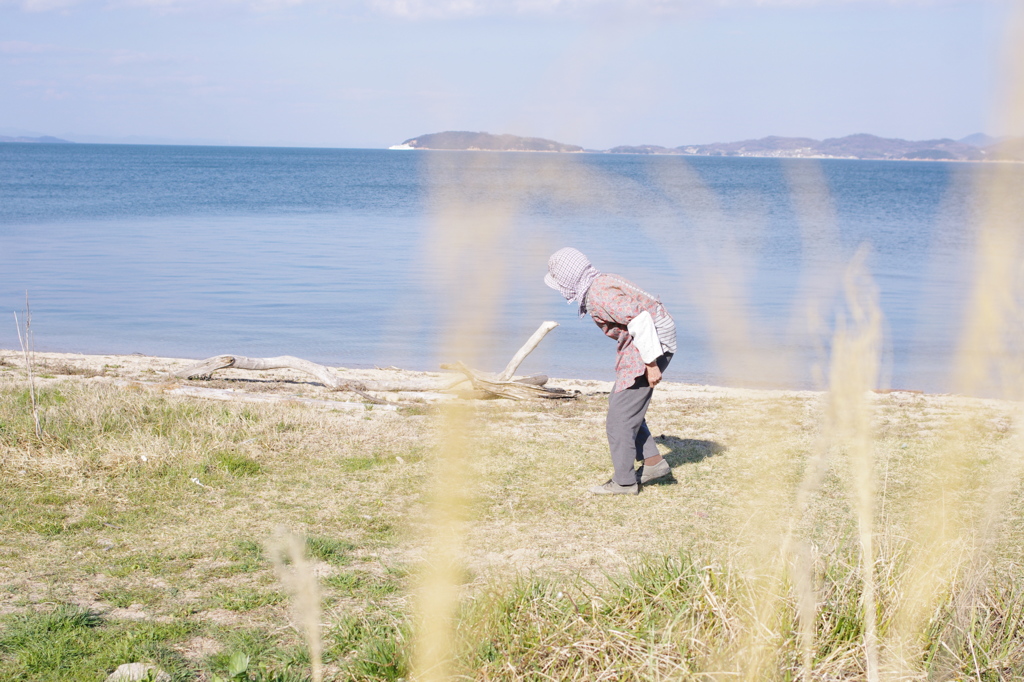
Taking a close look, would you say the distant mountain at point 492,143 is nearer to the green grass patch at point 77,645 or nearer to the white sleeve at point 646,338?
the green grass patch at point 77,645

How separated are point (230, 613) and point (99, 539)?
153 centimetres

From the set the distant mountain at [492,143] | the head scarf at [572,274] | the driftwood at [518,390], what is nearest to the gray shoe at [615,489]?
the head scarf at [572,274]

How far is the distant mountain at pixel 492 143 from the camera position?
1.06m

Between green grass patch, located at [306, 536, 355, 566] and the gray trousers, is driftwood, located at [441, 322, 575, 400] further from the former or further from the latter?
green grass patch, located at [306, 536, 355, 566]

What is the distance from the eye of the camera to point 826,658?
2.85 metres

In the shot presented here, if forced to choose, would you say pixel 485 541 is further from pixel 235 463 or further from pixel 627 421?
pixel 235 463

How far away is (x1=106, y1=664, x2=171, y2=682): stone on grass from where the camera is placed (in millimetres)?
3479

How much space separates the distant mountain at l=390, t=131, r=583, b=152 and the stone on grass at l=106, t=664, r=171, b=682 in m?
3.06

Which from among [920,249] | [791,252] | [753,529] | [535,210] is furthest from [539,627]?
[920,249]

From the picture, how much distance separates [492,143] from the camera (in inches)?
42.7

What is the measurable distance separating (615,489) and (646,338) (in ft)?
4.34

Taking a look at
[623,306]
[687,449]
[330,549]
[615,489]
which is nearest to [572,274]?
[623,306]

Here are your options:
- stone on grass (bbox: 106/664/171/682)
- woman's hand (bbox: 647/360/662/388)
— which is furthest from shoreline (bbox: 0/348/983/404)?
stone on grass (bbox: 106/664/171/682)

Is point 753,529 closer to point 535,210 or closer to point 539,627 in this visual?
point 539,627
